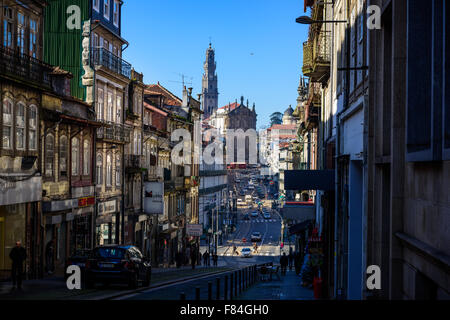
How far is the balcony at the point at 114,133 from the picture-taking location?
37.4 metres

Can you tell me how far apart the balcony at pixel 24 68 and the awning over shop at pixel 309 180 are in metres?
10.7

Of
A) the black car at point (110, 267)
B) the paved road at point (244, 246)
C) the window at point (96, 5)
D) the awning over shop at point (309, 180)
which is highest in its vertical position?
the window at point (96, 5)

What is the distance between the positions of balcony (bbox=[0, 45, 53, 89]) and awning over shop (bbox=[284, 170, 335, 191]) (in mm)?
10734

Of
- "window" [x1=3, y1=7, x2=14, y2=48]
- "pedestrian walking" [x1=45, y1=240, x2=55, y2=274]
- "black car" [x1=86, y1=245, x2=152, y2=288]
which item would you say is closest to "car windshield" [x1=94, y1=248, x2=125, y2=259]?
"black car" [x1=86, y1=245, x2=152, y2=288]

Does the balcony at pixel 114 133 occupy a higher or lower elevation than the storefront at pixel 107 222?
higher

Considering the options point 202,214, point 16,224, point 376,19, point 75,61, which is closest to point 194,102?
point 202,214

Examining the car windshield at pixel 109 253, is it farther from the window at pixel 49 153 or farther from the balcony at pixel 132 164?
the balcony at pixel 132 164

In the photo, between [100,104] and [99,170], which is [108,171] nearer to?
[99,170]

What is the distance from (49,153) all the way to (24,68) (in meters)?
5.19

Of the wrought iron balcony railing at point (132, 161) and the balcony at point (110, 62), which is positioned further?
the wrought iron balcony railing at point (132, 161)

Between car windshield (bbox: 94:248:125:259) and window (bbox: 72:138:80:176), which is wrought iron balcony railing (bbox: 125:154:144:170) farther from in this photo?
car windshield (bbox: 94:248:125:259)

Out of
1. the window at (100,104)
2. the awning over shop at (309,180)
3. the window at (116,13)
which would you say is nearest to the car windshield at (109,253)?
the awning over shop at (309,180)

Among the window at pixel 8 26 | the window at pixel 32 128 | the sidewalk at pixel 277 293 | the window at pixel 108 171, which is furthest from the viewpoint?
the window at pixel 108 171

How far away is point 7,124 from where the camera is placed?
23.9 m
